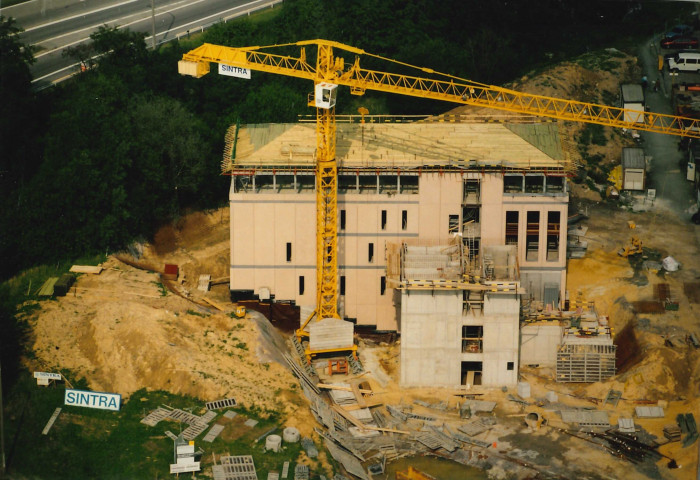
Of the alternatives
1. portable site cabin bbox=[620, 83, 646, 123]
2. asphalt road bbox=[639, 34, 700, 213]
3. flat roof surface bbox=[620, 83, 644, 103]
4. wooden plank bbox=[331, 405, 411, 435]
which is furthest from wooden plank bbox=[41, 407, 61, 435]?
flat roof surface bbox=[620, 83, 644, 103]

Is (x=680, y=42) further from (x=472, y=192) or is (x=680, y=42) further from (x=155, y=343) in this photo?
(x=155, y=343)

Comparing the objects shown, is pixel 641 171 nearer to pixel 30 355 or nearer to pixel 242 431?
pixel 242 431

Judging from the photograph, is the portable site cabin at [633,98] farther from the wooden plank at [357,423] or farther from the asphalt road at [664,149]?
the wooden plank at [357,423]

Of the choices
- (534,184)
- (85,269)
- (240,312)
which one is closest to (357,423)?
(240,312)

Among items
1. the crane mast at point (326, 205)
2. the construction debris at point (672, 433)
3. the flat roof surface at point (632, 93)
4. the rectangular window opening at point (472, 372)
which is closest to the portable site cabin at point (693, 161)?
the flat roof surface at point (632, 93)

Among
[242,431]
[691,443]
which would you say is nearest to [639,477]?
[691,443]
